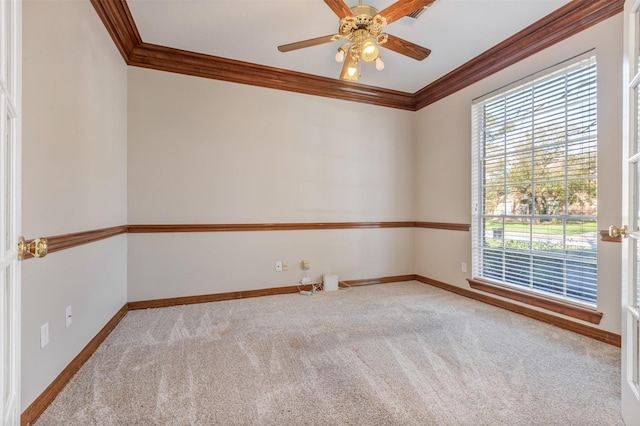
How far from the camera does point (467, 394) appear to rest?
1.63 meters

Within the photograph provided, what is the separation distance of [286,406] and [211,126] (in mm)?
2831

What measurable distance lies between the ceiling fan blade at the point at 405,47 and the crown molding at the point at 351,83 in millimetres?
1164

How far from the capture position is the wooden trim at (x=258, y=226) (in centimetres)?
310

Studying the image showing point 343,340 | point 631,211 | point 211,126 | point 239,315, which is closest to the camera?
point 631,211

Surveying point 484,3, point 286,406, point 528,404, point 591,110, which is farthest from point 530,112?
point 286,406

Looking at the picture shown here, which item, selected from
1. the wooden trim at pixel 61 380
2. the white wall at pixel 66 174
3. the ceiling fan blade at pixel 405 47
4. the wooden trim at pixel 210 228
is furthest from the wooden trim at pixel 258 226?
the ceiling fan blade at pixel 405 47

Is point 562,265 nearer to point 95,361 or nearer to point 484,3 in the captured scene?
point 484,3

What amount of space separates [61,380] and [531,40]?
4.35 meters

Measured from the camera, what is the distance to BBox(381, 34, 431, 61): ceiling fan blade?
2.28 metres

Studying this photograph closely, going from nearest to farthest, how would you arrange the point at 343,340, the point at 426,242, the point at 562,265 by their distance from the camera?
1. the point at 343,340
2. the point at 562,265
3. the point at 426,242

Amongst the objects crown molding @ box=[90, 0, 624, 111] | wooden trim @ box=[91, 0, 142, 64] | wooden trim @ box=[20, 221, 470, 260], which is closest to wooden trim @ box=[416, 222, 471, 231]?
wooden trim @ box=[20, 221, 470, 260]

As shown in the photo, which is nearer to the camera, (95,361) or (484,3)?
(95,361)

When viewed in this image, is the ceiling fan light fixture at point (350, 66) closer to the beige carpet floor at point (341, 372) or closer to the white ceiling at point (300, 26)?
the white ceiling at point (300, 26)
